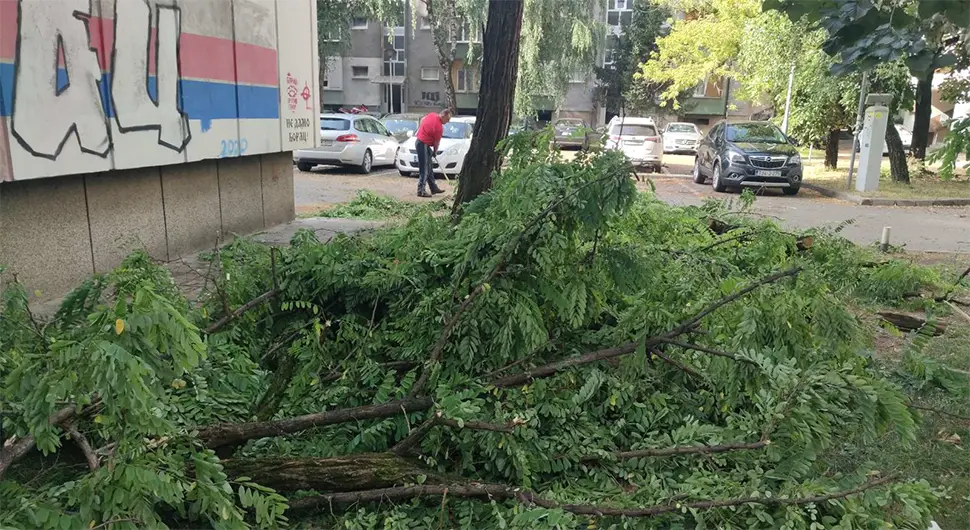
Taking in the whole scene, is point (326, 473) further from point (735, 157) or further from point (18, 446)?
point (735, 157)

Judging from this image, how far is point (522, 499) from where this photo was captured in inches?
106

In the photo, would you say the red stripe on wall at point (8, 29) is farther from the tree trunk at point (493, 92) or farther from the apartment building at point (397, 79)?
the apartment building at point (397, 79)

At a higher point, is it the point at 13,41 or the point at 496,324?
the point at 13,41

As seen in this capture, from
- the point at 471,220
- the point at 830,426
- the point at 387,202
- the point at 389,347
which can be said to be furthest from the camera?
the point at 387,202

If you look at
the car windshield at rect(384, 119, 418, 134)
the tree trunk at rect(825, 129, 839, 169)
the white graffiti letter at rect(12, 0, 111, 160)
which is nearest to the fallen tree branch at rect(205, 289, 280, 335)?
the white graffiti letter at rect(12, 0, 111, 160)

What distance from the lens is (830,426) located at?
2.78m

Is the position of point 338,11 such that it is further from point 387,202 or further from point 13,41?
point 13,41

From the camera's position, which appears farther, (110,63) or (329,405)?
(110,63)

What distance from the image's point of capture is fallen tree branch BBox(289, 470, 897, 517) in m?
2.54

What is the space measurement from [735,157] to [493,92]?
11.7m

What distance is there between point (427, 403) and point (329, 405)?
21.6 inches

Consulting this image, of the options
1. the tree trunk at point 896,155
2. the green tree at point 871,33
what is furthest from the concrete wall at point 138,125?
the tree trunk at point 896,155

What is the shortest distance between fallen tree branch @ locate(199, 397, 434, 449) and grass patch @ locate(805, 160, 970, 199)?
1447 centimetres

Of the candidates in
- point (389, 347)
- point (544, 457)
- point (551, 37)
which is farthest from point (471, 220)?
point (551, 37)
